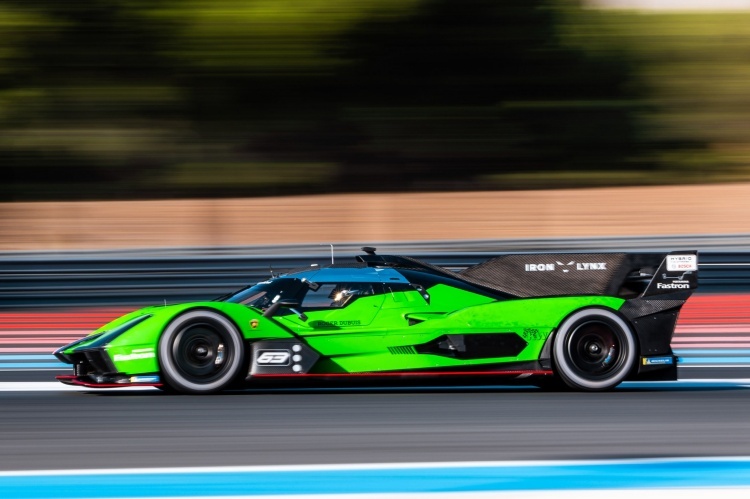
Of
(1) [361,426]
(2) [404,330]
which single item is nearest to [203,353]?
(2) [404,330]

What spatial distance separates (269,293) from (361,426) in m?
1.72

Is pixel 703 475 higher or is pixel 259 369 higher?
pixel 259 369

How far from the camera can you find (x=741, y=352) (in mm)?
9945

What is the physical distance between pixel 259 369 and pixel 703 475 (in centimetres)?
316

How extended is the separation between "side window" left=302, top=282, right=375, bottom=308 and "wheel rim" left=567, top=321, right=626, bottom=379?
55.6 inches

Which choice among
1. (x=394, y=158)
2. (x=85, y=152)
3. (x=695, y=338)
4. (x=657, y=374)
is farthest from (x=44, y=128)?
(x=657, y=374)

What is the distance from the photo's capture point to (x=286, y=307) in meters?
6.95

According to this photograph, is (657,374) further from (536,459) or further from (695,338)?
(695,338)

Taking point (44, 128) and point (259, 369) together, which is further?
point (44, 128)

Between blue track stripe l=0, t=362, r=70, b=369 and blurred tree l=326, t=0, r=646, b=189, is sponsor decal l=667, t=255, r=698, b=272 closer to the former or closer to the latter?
blue track stripe l=0, t=362, r=70, b=369

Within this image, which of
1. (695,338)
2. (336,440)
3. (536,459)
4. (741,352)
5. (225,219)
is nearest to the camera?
(536,459)

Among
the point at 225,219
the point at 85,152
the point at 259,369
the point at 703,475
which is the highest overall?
the point at 85,152

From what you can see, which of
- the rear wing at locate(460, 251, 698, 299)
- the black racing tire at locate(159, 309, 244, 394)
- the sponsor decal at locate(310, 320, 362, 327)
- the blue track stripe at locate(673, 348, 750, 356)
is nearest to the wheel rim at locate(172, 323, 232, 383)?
the black racing tire at locate(159, 309, 244, 394)

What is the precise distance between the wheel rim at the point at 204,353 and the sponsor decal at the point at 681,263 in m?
Result: 3.04
